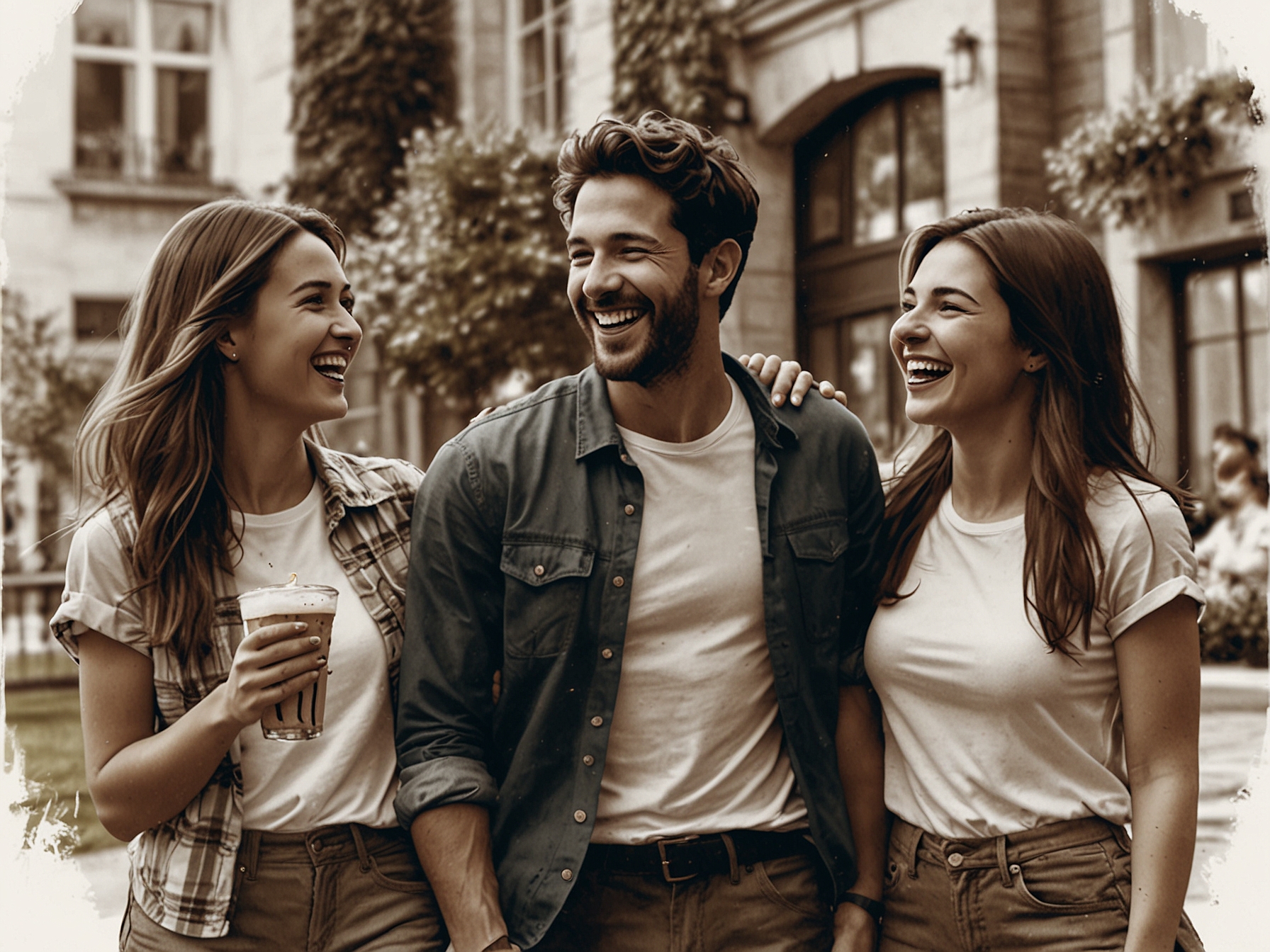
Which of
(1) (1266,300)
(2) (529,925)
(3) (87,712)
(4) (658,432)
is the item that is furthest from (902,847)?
(1) (1266,300)

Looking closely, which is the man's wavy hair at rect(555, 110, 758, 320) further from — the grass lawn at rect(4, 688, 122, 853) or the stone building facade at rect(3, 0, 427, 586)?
the stone building facade at rect(3, 0, 427, 586)

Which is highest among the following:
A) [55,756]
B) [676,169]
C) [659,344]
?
[676,169]

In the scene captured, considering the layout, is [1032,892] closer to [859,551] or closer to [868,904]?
[868,904]

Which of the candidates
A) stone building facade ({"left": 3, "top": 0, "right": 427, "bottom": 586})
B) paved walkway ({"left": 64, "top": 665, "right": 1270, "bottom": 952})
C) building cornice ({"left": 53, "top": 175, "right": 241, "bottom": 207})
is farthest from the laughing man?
building cornice ({"left": 53, "top": 175, "right": 241, "bottom": 207})

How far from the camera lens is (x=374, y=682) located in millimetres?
2760

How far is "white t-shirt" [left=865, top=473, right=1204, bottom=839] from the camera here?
261cm

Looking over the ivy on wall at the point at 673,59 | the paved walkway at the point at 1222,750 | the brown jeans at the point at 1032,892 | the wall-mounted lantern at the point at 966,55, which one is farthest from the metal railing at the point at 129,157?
the brown jeans at the point at 1032,892

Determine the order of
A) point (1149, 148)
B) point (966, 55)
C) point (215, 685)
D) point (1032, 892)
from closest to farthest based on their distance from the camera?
point (1032, 892)
point (215, 685)
point (1149, 148)
point (966, 55)

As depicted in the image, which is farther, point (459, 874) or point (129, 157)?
point (129, 157)

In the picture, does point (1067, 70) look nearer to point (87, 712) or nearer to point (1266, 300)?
point (1266, 300)

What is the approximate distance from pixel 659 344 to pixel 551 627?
24.2 inches

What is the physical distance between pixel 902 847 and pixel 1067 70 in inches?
353

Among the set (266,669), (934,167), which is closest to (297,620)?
(266,669)

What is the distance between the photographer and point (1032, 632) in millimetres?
2645
